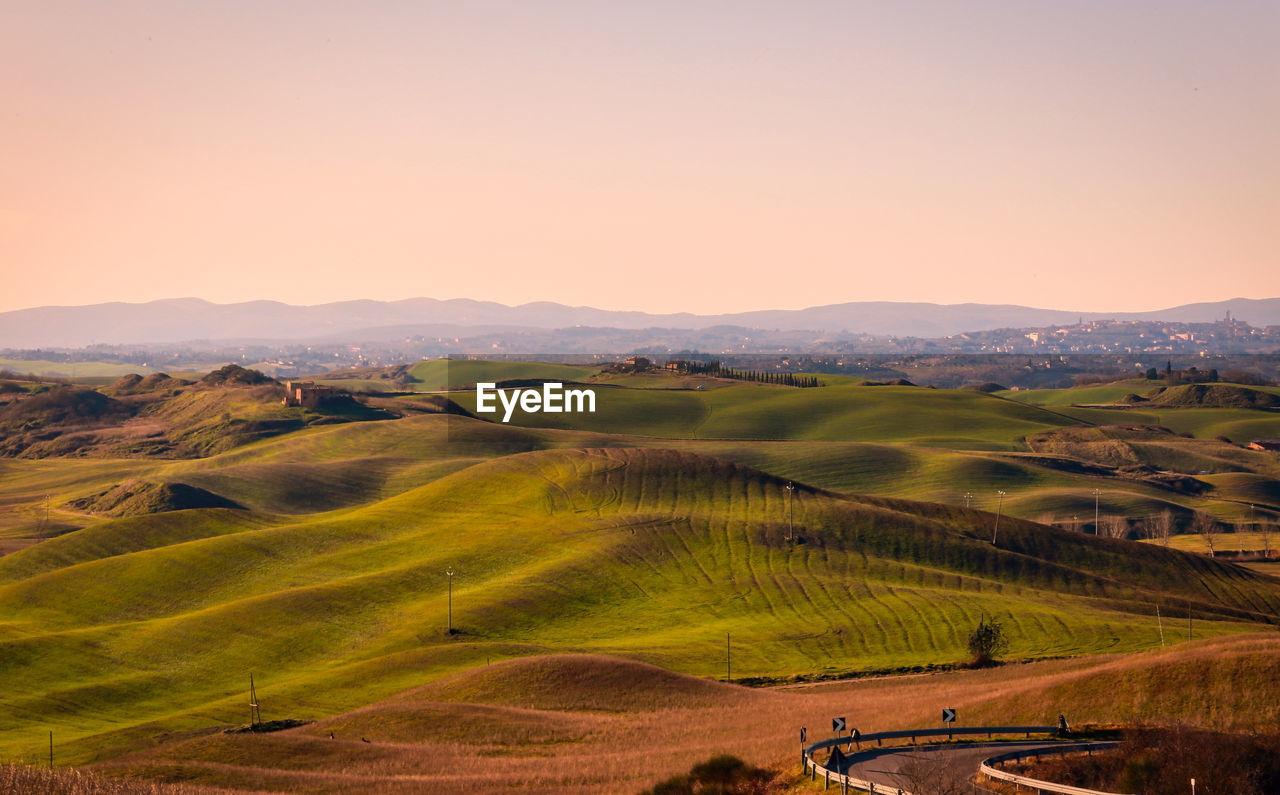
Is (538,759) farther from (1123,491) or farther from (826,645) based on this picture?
(1123,491)

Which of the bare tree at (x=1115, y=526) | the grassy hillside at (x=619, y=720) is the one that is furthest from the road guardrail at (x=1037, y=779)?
the bare tree at (x=1115, y=526)

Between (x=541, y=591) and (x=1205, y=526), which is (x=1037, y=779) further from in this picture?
(x=1205, y=526)

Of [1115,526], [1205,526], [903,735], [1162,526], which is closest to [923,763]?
[903,735]

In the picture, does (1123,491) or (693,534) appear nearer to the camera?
(693,534)

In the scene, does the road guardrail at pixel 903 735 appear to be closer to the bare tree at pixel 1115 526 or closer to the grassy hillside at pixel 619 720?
the grassy hillside at pixel 619 720

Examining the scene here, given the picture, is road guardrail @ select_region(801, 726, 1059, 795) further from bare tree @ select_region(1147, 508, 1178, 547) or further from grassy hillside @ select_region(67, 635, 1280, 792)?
bare tree @ select_region(1147, 508, 1178, 547)

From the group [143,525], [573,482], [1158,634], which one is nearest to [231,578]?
[143,525]

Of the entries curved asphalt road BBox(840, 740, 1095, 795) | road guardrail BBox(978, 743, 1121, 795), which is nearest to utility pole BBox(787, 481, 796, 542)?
curved asphalt road BBox(840, 740, 1095, 795)
